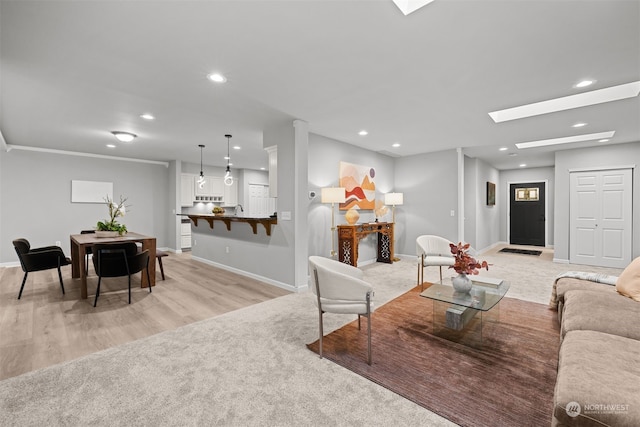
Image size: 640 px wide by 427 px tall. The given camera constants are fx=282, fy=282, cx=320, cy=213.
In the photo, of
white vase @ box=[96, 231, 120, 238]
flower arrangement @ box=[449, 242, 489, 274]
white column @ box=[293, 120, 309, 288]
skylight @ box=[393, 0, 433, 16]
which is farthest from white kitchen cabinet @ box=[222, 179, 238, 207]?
skylight @ box=[393, 0, 433, 16]

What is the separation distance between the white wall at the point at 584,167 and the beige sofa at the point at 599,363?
456cm

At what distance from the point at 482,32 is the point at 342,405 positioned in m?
2.74

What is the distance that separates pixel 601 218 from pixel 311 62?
681 cm

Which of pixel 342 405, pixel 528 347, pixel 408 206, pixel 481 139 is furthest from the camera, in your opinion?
pixel 408 206

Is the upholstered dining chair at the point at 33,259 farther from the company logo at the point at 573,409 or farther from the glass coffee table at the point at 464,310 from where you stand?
the company logo at the point at 573,409

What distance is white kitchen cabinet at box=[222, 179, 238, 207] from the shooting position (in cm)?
892

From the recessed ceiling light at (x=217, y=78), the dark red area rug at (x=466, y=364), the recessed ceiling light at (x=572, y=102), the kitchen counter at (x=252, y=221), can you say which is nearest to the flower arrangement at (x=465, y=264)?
the dark red area rug at (x=466, y=364)

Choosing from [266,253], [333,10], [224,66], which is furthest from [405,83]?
[266,253]

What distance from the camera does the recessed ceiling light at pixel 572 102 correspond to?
A: 127 inches

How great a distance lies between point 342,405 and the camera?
1.77 m

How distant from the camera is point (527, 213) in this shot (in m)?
8.95

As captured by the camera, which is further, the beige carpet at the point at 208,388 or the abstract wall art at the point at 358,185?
the abstract wall art at the point at 358,185

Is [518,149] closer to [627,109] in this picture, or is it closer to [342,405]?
[627,109]

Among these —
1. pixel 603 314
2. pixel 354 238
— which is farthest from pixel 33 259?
pixel 603 314
